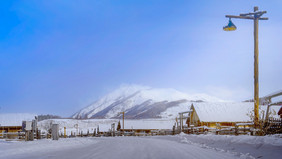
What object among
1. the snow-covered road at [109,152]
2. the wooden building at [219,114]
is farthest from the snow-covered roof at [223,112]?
the snow-covered road at [109,152]

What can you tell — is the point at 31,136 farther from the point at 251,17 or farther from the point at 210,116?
the point at 210,116

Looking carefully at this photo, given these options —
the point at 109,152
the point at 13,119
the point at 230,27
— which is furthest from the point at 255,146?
the point at 13,119

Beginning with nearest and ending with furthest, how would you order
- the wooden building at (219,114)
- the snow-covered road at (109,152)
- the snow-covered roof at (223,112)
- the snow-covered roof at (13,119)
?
the snow-covered road at (109,152) < the wooden building at (219,114) < the snow-covered roof at (223,112) < the snow-covered roof at (13,119)

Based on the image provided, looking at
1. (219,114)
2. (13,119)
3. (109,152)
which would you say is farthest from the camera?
(13,119)

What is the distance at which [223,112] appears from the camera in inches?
2571

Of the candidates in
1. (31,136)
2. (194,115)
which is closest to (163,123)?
(194,115)

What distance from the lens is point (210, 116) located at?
6303 centimetres

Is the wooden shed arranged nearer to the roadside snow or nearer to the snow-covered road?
the snow-covered road

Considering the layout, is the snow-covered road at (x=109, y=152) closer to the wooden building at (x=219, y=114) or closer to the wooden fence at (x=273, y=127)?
the wooden fence at (x=273, y=127)

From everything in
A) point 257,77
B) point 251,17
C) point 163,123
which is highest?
point 251,17

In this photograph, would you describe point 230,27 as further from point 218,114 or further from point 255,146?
point 218,114

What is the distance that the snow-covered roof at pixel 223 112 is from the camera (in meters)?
62.9

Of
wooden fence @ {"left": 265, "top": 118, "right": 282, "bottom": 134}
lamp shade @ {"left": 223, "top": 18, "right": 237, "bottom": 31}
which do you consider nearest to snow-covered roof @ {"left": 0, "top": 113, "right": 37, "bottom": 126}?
lamp shade @ {"left": 223, "top": 18, "right": 237, "bottom": 31}

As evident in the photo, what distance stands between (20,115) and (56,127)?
62675mm
